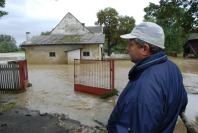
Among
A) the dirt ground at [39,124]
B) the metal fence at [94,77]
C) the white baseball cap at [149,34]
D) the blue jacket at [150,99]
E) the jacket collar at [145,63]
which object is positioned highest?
the white baseball cap at [149,34]

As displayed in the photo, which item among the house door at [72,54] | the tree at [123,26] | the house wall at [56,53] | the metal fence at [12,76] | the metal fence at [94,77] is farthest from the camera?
the tree at [123,26]

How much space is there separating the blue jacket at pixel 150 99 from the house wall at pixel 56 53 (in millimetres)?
37802

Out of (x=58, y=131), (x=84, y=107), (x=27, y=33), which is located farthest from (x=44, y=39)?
(x=58, y=131)

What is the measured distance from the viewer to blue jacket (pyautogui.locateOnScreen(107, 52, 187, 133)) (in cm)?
234

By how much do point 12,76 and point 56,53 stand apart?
2649 cm

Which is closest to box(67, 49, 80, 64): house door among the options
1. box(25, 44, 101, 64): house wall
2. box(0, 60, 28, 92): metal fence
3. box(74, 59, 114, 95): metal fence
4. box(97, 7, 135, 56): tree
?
box(25, 44, 101, 64): house wall

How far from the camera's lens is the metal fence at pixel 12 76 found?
14953mm

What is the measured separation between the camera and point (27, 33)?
46.5m

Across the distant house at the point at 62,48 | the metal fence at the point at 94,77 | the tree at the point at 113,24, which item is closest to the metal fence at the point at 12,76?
the metal fence at the point at 94,77

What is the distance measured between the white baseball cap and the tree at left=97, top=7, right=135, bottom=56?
52.1 m

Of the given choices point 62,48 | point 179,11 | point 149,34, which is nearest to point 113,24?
point 62,48

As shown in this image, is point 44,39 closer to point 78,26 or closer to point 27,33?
point 27,33

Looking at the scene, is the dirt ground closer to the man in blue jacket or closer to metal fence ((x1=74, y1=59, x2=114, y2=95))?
metal fence ((x1=74, y1=59, x2=114, y2=95))

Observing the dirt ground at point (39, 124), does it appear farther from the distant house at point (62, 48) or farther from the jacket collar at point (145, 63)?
the distant house at point (62, 48)
